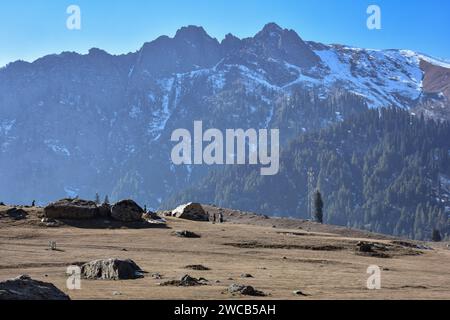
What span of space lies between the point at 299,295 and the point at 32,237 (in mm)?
35658

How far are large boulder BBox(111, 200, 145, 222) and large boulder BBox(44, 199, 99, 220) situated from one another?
6.37 ft

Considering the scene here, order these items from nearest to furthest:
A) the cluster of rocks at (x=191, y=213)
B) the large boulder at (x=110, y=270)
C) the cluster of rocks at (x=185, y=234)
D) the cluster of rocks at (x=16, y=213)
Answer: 1. the large boulder at (x=110, y=270)
2. the cluster of rocks at (x=185, y=234)
3. the cluster of rocks at (x=16, y=213)
4. the cluster of rocks at (x=191, y=213)

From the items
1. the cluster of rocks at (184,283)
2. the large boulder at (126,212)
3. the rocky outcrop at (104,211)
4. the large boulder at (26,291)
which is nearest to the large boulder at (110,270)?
the cluster of rocks at (184,283)

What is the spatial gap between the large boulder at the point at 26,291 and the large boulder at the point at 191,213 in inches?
2338

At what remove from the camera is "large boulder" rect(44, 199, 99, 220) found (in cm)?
6519

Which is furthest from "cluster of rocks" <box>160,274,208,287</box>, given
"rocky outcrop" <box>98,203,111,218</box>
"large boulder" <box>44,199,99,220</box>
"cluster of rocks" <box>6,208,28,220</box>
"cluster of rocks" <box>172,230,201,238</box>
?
"rocky outcrop" <box>98,203,111,218</box>

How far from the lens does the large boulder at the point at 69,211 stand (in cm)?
6519

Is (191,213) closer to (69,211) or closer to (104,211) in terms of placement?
(104,211)

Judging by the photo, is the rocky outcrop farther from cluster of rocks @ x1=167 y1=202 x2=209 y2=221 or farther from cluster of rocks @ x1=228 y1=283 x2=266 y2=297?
cluster of rocks @ x1=228 y1=283 x2=266 y2=297

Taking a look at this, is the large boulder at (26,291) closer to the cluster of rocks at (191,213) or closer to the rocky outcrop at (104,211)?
the rocky outcrop at (104,211)
